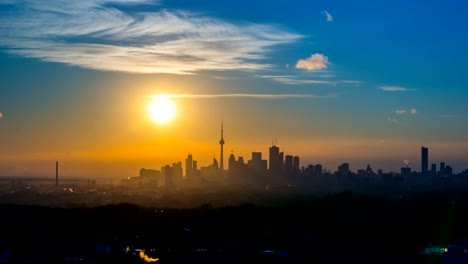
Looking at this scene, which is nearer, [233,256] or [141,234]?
[233,256]

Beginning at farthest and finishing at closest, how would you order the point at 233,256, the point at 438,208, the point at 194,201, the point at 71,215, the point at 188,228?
the point at 194,201
the point at 438,208
the point at 71,215
the point at 188,228
the point at 233,256

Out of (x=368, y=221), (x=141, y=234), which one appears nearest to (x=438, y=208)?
(x=368, y=221)

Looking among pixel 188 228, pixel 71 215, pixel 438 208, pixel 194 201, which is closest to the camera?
pixel 188 228

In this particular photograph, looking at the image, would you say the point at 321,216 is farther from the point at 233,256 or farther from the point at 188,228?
the point at 233,256

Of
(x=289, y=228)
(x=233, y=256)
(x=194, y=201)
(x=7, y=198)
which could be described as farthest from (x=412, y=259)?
(x=7, y=198)

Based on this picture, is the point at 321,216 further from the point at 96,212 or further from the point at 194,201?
the point at 194,201

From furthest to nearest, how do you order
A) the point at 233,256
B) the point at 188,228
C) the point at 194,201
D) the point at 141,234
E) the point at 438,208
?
the point at 194,201
the point at 438,208
the point at 188,228
the point at 141,234
the point at 233,256
